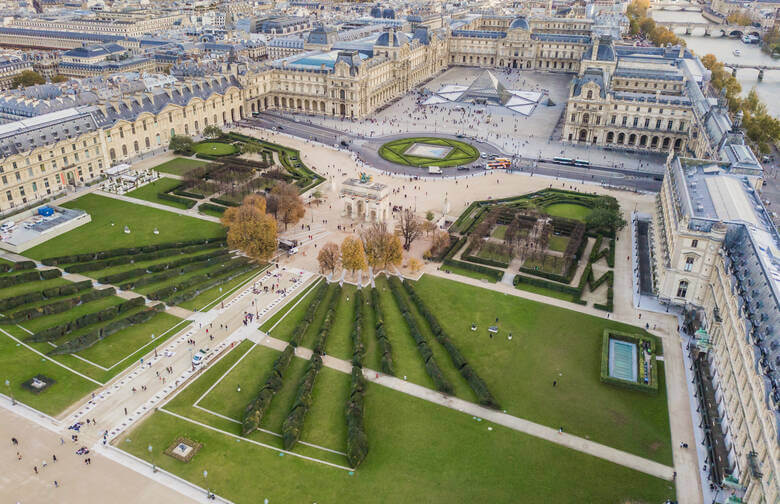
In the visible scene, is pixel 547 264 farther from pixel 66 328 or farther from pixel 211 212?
pixel 66 328

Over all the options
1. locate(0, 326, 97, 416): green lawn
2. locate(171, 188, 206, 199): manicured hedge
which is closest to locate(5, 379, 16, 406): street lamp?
A: locate(0, 326, 97, 416): green lawn

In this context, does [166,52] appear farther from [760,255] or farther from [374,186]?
[760,255]

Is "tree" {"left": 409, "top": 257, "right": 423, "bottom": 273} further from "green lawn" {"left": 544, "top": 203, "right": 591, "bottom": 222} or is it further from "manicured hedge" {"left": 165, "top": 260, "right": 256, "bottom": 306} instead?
"green lawn" {"left": 544, "top": 203, "right": 591, "bottom": 222}

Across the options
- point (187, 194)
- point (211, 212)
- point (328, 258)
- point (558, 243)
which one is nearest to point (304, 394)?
point (328, 258)

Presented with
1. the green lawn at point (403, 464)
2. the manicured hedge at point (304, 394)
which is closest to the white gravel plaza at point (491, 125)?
the manicured hedge at point (304, 394)

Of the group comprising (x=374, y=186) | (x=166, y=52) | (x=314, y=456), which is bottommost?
(x=314, y=456)

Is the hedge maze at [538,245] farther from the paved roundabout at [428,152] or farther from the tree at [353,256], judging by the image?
the paved roundabout at [428,152]

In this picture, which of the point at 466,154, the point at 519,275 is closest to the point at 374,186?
the point at 519,275

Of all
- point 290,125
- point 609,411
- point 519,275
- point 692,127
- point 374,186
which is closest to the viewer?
point 609,411
